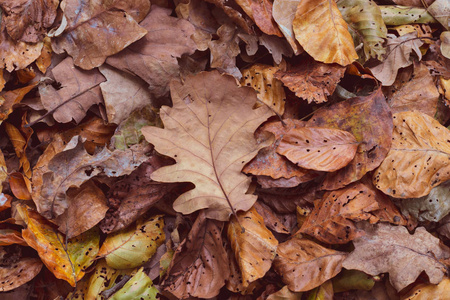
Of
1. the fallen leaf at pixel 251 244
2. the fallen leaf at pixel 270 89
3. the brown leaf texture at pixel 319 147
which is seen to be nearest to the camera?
the fallen leaf at pixel 251 244

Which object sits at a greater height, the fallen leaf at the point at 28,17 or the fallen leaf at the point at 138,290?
the fallen leaf at the point at 28,17

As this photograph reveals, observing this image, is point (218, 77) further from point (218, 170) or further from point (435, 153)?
point (435, 153)

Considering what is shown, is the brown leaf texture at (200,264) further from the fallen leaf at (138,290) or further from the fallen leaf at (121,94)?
the fallen leaf at (121,94)

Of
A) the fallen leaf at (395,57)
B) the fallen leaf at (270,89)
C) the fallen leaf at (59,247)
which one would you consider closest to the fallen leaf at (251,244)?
the fallen leaf at (270,89)

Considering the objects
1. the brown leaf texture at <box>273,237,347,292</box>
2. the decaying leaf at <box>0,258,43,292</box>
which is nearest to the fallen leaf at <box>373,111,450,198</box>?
the brown leaf texture at <box>273,237,347,292</box>

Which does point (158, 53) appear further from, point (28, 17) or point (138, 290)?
point (138, 290)

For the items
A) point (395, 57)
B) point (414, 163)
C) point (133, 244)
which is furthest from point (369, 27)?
point (133, 244)

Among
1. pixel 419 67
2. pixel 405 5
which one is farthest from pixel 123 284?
pixel 405 5
